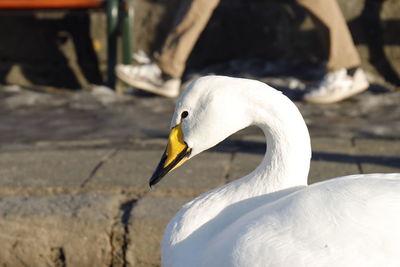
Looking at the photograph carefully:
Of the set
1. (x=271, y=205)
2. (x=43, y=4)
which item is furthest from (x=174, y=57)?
(x=271, y=205)

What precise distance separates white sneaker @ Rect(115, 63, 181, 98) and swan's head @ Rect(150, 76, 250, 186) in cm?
346

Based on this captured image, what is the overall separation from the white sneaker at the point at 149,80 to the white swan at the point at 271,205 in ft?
11.3

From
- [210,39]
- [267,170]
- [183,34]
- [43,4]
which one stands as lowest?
[210,39]

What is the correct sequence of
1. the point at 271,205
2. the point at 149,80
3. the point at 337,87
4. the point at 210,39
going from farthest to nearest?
1. the point at 210,39
2. the point at 149,80
3. the point at 337,87
4. the point at 271,205

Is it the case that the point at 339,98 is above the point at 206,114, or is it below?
below

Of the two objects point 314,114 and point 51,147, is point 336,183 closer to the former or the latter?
point 51,147

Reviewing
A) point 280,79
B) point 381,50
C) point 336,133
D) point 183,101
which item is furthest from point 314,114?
point 183,101

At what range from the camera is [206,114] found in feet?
9.29

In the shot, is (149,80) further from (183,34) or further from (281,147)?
(281,147)

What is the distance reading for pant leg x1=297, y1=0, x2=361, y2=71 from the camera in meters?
6.14

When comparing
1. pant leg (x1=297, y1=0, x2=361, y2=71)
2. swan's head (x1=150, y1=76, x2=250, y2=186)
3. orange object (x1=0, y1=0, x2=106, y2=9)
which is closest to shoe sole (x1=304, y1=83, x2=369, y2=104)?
pant leg (x1=297, y1=0, x2=361, y2=71)

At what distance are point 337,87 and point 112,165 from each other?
2.32 metres

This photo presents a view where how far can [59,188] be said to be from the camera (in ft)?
13.3

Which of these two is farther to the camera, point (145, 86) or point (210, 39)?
point (210, 39)
